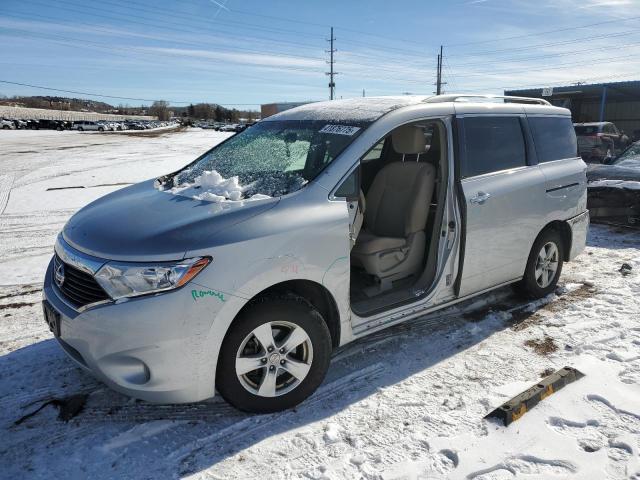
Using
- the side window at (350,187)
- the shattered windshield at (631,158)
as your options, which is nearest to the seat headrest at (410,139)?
the side window at (350,187)

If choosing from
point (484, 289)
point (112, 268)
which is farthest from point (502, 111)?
point (112, 268)

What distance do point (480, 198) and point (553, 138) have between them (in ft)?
4.93

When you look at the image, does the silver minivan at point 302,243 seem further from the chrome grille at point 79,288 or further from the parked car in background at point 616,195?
the parked car in background at point 616,195

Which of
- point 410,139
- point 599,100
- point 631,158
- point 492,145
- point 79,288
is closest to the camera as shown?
point 79,288

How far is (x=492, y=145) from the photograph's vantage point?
4.03m

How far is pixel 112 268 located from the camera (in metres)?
2.50

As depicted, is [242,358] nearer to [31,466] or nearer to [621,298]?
[31,466]

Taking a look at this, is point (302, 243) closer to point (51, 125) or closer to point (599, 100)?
point (599, 100)

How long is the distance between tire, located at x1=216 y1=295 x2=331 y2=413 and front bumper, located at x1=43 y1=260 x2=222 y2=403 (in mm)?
122

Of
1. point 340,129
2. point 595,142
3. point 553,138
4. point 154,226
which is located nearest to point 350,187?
point 340,129

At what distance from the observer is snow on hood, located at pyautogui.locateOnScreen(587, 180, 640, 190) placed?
23.7 ft

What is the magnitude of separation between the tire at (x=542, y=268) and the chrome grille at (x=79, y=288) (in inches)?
143

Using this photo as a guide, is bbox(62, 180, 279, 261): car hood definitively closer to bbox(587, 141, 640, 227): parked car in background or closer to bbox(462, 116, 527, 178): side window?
bbox(462, 116, 527, 178): side window

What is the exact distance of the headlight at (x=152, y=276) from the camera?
2.44 metres
